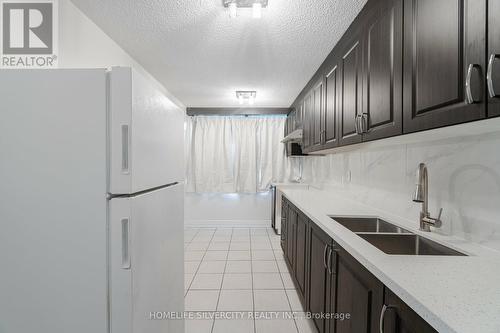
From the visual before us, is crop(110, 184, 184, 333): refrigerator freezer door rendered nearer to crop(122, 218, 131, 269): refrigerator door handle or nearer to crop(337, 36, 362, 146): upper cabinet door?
crop(122, 218, 131, 269): refrigerator door handle

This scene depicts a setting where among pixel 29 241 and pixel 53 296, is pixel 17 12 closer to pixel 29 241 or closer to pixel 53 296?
pixel 29 241

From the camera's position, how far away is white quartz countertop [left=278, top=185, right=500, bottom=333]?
1.99ft

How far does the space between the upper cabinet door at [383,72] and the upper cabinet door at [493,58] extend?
0.43m

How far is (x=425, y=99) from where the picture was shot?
990 millimetres

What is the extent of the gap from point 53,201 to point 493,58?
5.41 ft

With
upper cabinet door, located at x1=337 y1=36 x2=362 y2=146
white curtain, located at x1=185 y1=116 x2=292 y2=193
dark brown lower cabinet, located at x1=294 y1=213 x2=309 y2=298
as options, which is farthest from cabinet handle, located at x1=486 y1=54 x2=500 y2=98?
white curtain, located at x1=185 y1=116 x2=292 y2=193

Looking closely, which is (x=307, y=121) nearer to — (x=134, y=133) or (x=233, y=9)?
(x=233, y=9)

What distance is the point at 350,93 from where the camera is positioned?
1751mm

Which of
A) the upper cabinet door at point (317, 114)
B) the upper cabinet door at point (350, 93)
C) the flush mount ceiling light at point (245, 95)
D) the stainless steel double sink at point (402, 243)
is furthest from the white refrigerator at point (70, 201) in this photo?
the flush mount ceiling light at point (245, 95)

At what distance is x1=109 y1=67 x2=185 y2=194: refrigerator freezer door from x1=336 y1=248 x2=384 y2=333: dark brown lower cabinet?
3.47 ft

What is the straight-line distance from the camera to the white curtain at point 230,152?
4.77m

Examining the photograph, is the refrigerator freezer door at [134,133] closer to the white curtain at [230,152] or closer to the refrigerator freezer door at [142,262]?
the refrigerator freezer door at [142,262]

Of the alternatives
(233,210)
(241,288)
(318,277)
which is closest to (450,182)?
(318,277)

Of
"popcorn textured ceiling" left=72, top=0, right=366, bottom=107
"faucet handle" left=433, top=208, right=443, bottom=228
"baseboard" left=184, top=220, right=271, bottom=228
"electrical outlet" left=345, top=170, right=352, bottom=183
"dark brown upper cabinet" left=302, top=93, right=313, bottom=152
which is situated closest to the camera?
"faucet handle" left=433, top=208, right=443, bottom=228
